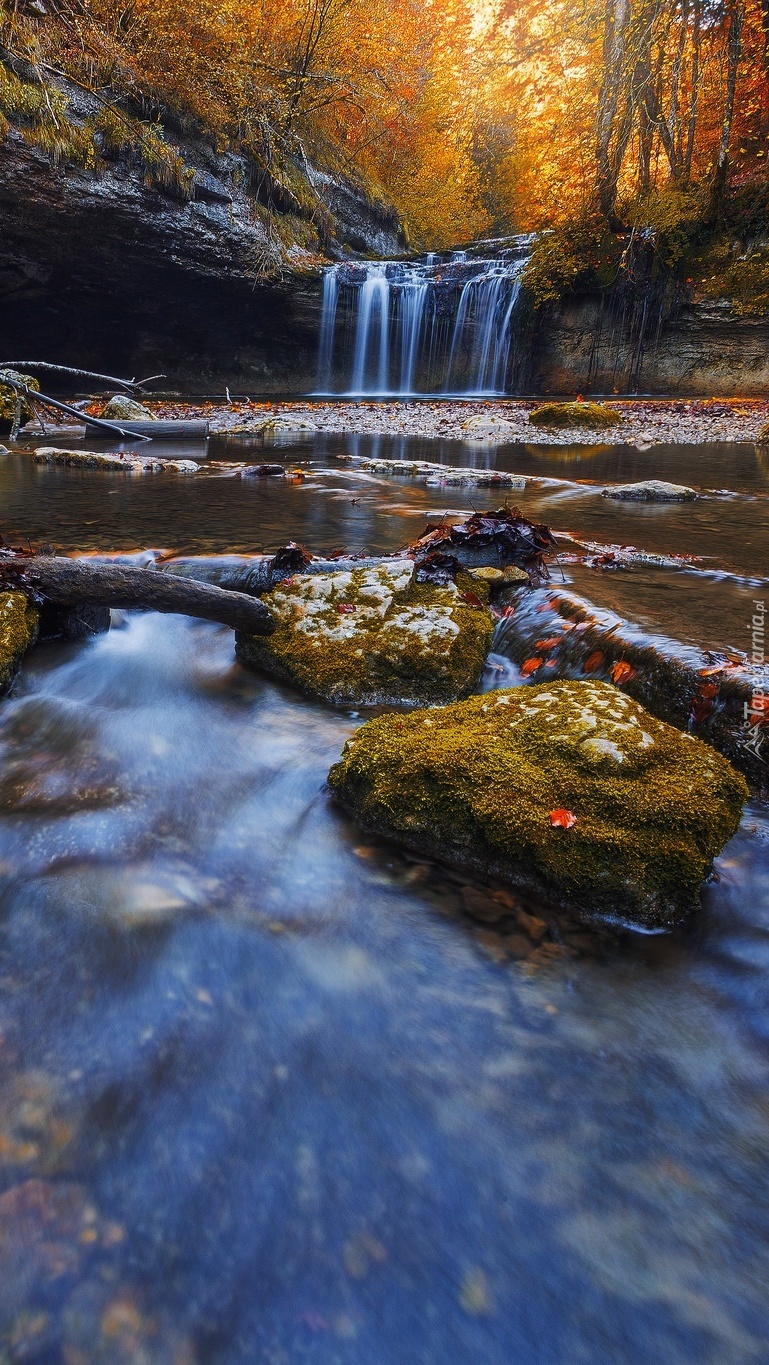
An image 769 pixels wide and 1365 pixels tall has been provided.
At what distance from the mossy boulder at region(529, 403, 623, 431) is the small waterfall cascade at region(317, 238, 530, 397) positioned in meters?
8.65

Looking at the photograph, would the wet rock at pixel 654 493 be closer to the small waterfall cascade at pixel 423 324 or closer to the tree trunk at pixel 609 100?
the small waterfall cascade at pixel 423 324

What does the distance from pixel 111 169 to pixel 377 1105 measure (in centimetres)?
1982

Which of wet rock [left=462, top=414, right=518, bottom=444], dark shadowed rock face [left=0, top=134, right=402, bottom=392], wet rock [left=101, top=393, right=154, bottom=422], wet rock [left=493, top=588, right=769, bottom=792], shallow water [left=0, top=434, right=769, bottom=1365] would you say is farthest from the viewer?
→ dark shadowed rock face [left=0, top=134, right=402, bottom=392]

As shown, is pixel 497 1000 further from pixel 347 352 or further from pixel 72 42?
pixel 347 352

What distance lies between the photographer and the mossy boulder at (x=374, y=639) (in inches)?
125

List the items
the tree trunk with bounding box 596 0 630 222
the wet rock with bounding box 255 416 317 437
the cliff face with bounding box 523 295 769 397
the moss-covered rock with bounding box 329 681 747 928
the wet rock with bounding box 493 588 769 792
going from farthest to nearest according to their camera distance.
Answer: the cliff face with bounding box 523 295 769 397 → the tree trunk with bounding box 596 0 630 222 → the wet rock with bounding box 255 416 317 437 → the wet rock with bounding box 493 588 769 792 → the moss-covered rock with bounding box 329 681 747 928

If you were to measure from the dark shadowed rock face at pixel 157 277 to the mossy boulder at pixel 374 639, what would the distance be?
15.9 metres

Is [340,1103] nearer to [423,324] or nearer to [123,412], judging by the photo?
[123,412]

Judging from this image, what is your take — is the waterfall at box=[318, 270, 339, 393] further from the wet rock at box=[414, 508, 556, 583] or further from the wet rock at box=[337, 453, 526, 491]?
the wet rock at box=[414, 508, 556, 583]

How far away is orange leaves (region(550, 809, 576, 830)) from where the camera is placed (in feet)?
6.53

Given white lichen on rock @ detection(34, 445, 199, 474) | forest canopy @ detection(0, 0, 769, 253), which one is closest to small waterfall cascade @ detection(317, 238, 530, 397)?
forest canopy @ detection(0, 0, 769, 253)

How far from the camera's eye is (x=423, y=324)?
22.2 m

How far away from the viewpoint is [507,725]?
238cm

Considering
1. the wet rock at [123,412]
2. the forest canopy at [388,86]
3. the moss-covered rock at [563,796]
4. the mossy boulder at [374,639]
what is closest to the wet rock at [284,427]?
the wet rock at [123,412]
